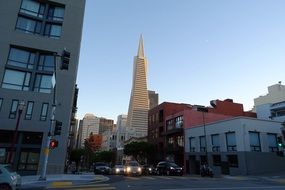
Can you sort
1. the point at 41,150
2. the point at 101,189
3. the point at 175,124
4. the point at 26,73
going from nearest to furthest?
the point at 101,189, the point at 41,150, the point at 26,73, the point at 175,124

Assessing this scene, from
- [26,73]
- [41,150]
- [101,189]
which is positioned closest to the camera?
[101,189]

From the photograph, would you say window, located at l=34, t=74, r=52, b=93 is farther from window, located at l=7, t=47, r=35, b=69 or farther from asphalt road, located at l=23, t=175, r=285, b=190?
asphalt road, located at l=23, t=175, r=285, b=190

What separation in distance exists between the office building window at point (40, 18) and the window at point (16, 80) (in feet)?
20.3

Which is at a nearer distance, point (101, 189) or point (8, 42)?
point (101, 189)

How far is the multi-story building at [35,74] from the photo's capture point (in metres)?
33.7

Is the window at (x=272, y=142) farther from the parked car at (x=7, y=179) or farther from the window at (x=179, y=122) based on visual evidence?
the parked car at (x=7, y=179)

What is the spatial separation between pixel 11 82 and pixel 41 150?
9301mm

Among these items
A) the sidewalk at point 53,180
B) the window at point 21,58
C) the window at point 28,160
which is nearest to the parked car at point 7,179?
the sidewalk at point 53,180


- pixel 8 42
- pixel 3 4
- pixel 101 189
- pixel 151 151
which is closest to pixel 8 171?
pixel 101 189

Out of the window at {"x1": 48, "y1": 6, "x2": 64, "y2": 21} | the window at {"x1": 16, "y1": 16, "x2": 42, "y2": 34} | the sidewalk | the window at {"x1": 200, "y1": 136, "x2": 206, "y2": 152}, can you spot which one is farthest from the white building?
the window at {"x1": 16, "y1": 16, "x2": 42, "y2": 34}

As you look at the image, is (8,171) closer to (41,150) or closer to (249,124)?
(41,150)

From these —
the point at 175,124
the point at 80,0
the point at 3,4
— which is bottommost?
the point at 175,124

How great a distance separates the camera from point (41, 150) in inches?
1347

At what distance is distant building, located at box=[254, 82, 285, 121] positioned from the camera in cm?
5738
